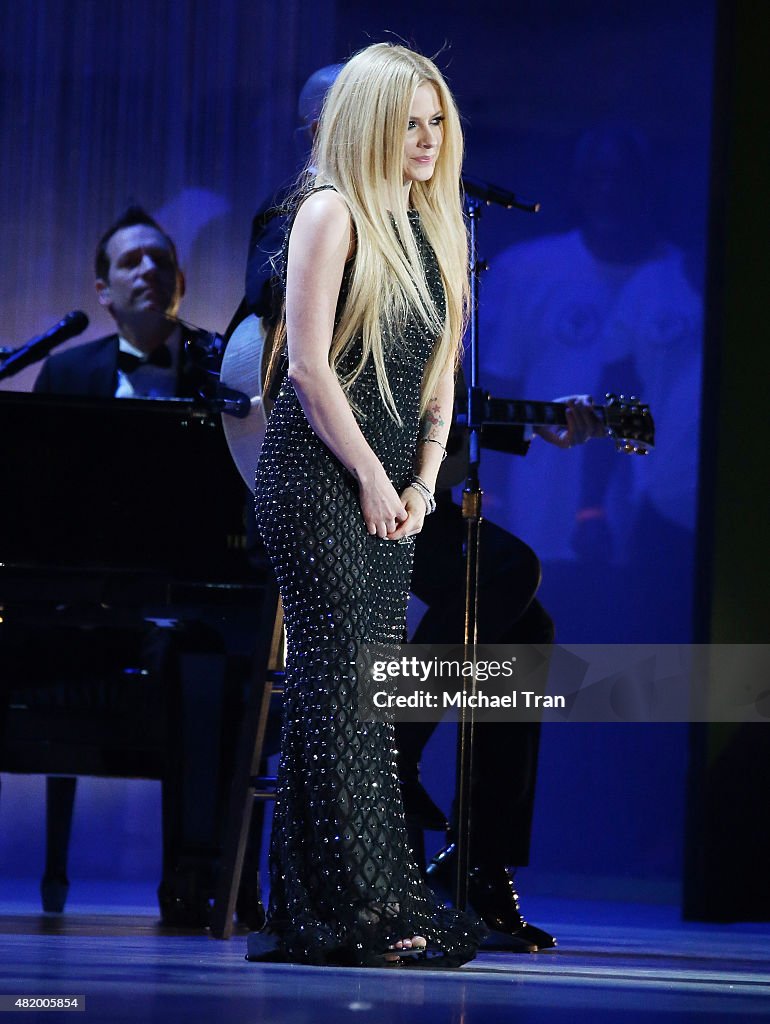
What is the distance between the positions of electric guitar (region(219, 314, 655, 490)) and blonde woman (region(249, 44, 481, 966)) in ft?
2.62

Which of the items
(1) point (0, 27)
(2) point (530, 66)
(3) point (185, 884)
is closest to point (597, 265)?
(2) point (530, 66)

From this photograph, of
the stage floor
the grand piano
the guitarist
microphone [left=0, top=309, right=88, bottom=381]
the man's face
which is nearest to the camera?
the stage floor

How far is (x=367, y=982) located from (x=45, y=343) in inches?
91.8

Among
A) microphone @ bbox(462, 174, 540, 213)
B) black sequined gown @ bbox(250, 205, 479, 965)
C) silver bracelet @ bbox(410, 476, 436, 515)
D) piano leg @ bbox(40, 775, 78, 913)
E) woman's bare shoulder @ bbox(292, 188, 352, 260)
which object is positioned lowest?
piano leg @ bbox(40, 775, 78, 913)

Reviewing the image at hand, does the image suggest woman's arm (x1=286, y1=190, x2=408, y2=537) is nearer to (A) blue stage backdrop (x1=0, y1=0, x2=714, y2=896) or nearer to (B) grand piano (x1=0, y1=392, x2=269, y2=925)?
(B) grand piano (x1=0, y1=392, x2=269, y2=925)

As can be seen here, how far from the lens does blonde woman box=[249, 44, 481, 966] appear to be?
97.9 inches

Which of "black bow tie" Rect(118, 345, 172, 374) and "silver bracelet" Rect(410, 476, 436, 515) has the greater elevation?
"black bow tie" Rect(118, 345, 172, 374)

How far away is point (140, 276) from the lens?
16.1 ft

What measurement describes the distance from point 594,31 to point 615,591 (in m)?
1.96

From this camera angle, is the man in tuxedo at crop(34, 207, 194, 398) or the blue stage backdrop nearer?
the man in tuxedo at crop(34, 207, 194, 398)

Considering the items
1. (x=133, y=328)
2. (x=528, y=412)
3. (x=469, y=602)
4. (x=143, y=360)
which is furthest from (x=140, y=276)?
(x=469, y=602)

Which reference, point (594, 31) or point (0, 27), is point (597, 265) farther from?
point (0, 27)

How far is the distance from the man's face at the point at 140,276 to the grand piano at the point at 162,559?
122 cm
